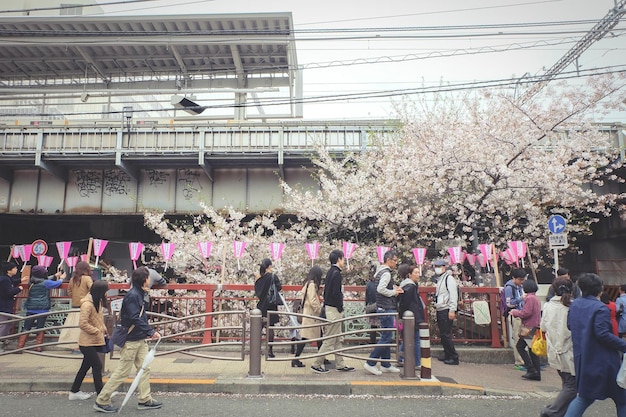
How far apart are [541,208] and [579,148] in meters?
2.12

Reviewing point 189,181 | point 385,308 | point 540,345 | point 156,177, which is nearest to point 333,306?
point 385,308

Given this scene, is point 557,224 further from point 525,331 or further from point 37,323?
point 37,323

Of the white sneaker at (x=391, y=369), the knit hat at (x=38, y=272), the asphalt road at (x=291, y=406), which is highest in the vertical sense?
the knit hat at (x=38, y=272)

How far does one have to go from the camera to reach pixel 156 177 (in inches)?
647

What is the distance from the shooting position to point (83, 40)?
19484 millimetres

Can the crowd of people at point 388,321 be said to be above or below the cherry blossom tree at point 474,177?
below

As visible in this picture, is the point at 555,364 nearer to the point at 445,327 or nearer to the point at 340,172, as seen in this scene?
the point at 445,327

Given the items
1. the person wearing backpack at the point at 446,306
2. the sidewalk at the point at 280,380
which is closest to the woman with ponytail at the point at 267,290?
the sidewalk at the point at 280,380

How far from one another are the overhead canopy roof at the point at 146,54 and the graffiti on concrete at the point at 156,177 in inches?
185

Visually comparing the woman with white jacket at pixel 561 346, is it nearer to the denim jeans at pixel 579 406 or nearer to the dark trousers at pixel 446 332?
the denim jeans at pixel 579 406

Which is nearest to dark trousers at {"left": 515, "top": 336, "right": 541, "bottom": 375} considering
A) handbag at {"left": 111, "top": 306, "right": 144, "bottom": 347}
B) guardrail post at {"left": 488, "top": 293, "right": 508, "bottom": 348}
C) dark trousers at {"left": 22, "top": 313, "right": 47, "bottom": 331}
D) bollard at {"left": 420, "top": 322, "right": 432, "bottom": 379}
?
guardrail post at {"left": 488, "top": 293, "right": 508, "bottom": 348}

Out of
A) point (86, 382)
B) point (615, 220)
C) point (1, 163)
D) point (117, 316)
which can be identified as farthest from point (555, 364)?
point (1, 163)

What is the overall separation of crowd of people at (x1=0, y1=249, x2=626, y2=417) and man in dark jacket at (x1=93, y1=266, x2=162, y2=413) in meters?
0.01

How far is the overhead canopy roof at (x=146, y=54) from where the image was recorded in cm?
2006
